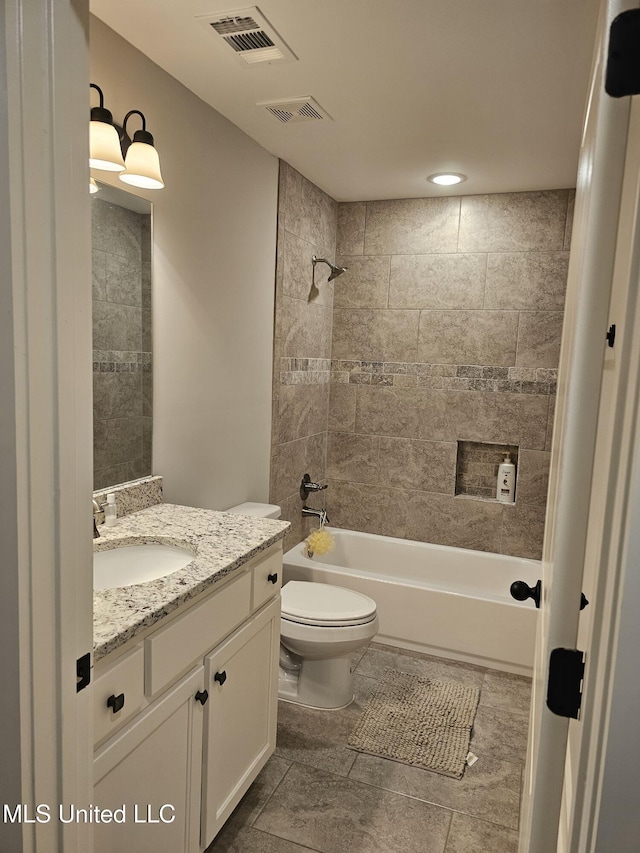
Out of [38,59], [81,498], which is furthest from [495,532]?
[38,59]

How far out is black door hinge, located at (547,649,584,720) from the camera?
0.76 meters

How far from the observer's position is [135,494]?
2141 mm

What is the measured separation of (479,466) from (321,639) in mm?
1758

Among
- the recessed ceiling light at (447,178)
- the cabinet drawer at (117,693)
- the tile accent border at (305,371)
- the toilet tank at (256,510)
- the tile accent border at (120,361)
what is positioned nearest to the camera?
the cabinet drawer at (117,693)

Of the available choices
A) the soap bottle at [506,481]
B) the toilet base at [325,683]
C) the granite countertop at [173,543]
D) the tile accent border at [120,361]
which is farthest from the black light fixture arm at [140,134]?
the soap bottle at [506,481]

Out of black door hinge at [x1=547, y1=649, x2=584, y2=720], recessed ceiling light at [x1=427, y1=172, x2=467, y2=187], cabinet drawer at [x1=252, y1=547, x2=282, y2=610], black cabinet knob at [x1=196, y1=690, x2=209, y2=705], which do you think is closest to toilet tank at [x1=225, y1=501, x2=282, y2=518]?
cabinet drawer at [x1=252, y1=547, x2=282, y2=610]

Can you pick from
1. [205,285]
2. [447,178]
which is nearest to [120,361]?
[205,285]

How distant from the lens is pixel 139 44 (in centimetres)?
194

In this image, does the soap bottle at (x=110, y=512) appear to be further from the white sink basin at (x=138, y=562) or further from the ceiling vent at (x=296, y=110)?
the ceiling vent at (x=296, y=110)

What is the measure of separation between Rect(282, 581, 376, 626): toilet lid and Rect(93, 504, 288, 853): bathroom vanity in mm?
425

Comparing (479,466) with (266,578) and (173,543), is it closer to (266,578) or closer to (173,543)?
(266,578)

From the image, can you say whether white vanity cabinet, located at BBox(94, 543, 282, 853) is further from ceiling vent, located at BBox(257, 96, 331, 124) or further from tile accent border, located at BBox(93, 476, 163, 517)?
ceiling vent, located at BBox(257, 96, 331, 124)

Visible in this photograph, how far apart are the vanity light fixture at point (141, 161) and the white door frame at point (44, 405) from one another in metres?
1.06

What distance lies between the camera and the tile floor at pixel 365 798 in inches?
75.4
